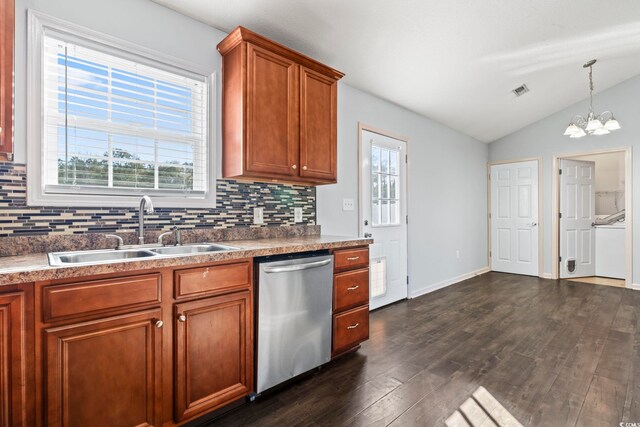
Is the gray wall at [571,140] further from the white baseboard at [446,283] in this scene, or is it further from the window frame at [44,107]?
the window frame at [44,107]

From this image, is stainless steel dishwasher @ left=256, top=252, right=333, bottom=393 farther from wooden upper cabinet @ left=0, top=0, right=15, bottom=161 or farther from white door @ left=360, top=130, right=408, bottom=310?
white door @ left=360, top=130, right=408, bottom=310

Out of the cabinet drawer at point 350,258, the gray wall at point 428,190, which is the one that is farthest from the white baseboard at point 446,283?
the cabinet drawer at point 350,258

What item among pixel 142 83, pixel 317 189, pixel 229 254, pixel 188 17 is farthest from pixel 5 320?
pixel 317 189

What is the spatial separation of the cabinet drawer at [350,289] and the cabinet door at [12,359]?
5.41 feet

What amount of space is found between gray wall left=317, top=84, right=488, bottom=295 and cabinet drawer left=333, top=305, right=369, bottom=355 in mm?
921

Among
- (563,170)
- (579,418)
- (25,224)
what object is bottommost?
(579,418)

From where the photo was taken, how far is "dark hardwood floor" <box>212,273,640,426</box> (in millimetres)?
1811

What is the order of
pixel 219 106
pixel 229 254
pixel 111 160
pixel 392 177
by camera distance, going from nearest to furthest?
1. pixel 229 254
2. pixel 111 160
3. pixel 219 106
4. pixel 392 177

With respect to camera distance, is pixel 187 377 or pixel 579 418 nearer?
pixel 187 377

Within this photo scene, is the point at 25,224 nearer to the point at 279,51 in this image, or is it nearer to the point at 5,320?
the point at 5,320

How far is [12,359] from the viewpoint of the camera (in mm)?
1183

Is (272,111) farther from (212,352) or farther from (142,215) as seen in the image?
(212,352)

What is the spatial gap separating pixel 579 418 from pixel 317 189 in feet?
7.71

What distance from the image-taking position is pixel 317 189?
10.2 ft
